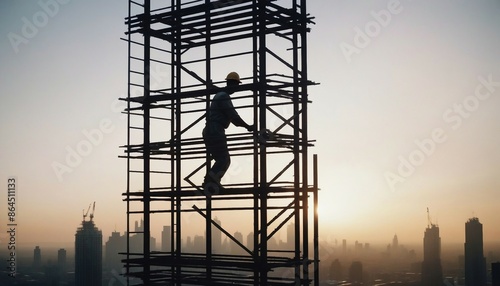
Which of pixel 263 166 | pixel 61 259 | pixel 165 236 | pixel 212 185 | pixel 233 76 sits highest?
pixel 233 76

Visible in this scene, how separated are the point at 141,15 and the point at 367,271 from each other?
150 metres

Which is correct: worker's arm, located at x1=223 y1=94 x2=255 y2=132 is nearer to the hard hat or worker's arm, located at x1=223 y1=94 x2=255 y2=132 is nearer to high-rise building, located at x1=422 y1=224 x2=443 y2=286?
the hard hat

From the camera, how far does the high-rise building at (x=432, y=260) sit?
129500mm

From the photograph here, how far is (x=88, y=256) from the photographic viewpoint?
304ft

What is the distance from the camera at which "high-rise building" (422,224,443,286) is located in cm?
12950

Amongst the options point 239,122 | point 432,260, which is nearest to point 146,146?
point 239,122

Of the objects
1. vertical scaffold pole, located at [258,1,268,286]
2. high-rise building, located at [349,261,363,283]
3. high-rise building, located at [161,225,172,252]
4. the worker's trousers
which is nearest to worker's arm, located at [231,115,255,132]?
the worker's trousers

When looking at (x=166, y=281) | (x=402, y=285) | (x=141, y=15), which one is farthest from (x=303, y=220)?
(x=402, y=285)

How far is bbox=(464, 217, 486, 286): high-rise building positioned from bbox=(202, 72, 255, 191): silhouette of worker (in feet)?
382

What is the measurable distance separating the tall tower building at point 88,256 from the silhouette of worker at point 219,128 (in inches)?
3173

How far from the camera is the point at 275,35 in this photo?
15.3 m

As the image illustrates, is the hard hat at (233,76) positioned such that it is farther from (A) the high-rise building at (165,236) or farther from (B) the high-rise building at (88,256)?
(B) the high-rise building at (88,256)

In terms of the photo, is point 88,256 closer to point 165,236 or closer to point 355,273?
point 165,236

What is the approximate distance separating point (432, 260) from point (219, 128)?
443 ft
